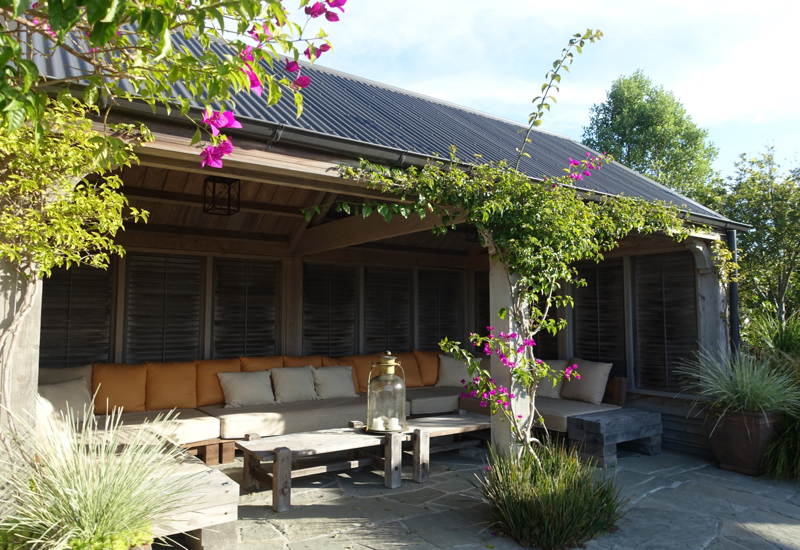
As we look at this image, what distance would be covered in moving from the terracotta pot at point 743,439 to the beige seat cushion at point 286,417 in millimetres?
3314

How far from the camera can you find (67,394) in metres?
4.55

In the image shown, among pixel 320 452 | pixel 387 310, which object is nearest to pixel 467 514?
pixel 320 452

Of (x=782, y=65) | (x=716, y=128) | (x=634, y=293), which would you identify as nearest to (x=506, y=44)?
(x=782, y=65)

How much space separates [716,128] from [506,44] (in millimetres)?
12401

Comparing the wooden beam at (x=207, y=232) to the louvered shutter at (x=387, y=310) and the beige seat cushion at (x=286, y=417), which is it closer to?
the louvered shutter at (x=387, y=310)

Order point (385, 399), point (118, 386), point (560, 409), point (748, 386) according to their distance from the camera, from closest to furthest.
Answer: point (385, 399)
point (748, 386)
point (118, 386)
point (560, 409)

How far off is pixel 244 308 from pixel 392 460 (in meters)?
2.80

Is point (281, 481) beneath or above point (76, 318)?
beneath

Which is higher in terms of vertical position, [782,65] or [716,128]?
[716,128]

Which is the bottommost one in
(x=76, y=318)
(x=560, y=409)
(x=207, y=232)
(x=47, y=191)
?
(x=560, y=409)

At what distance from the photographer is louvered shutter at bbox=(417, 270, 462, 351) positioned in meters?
7.66

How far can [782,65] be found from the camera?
326 inches

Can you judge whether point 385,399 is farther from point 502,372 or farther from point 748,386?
point 748,386

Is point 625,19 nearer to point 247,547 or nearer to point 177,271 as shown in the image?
point 177,271
